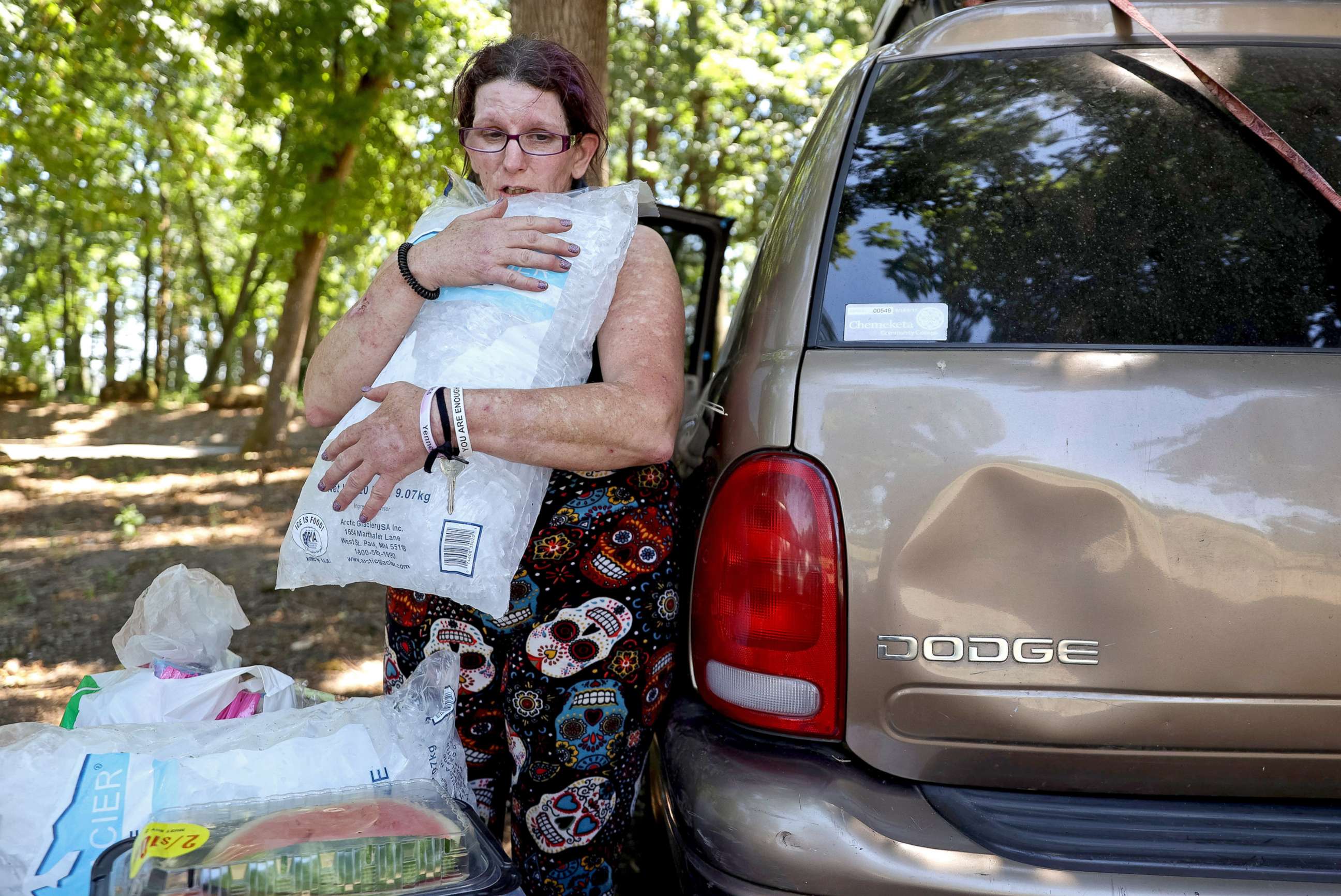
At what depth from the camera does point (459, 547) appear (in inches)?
64.4

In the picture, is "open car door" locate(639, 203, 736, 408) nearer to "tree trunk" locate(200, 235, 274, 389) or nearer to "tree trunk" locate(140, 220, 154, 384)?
"tree trunk" locate(200, 235, 274, 389)

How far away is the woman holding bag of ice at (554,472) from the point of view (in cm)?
167

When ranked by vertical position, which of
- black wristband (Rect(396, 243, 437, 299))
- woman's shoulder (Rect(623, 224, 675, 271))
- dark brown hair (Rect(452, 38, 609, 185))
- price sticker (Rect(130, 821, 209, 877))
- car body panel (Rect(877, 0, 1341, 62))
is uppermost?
car body panel (Rect(877, 0, 1341, 62))

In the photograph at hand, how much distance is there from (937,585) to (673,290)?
75 cm

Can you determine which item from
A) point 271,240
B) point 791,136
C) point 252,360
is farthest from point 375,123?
point 252,360

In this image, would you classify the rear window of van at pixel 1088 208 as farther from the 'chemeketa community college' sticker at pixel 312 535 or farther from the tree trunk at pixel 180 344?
the tree trunk at pixel 180 344

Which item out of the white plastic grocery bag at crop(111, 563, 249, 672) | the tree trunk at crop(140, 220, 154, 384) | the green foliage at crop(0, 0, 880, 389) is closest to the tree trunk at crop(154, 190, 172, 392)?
the tree trunk at crop(140, 220, 154, 384)

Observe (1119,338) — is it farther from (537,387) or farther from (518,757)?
(518,757)

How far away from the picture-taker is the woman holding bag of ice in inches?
65.8

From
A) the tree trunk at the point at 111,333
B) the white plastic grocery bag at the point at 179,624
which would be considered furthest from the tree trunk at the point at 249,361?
the white plastic grocery bag at the point at 179,624

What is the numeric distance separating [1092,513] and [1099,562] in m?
0.07

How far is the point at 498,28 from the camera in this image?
9125mm

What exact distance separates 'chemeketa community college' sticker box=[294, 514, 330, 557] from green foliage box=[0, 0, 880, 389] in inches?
168

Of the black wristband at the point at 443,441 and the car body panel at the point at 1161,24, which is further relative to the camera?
the car body panel at the point at 1161,24
